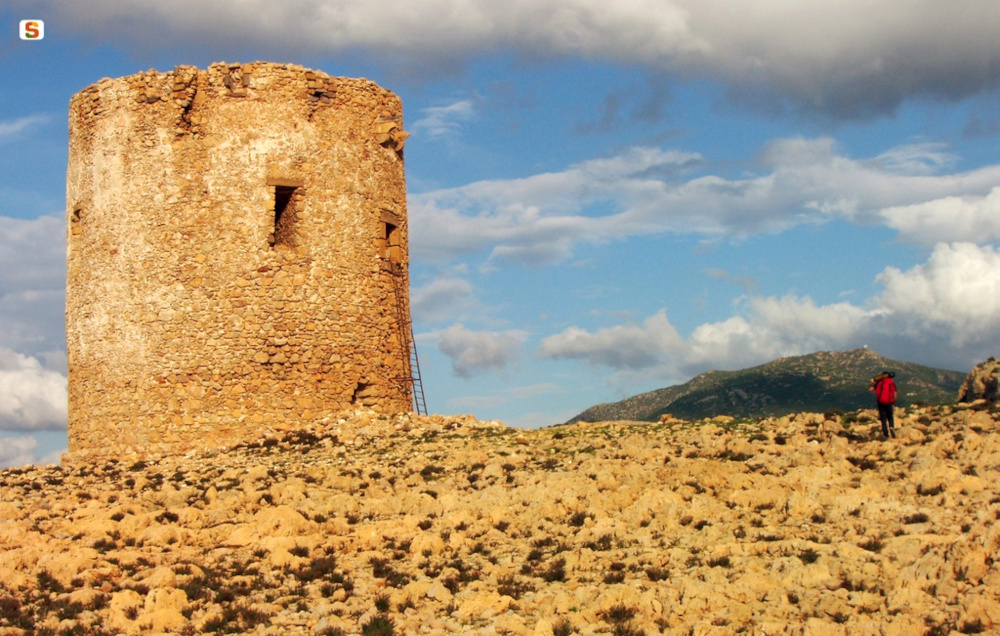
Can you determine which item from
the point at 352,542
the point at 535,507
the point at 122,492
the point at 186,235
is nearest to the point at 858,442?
the point at 535,507

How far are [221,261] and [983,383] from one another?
12.6 m

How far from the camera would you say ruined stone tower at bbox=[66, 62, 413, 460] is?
17500 mm

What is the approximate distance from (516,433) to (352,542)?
17.8 ft

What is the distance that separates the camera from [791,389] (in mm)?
52375

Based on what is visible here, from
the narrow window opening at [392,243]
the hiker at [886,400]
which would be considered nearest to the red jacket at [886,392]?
the hiker at [886,400]

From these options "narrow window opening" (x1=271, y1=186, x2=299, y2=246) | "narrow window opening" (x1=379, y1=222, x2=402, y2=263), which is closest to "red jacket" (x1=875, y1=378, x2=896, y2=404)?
"narrow window opening" (x1=379, y1=222, x2=402, y2=263)

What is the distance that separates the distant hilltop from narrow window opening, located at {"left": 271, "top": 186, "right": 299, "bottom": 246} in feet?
101

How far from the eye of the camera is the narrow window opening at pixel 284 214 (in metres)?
18.1

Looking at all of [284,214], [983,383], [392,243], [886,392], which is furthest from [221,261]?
[983,383]

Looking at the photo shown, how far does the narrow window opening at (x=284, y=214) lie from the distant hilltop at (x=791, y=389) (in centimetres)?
3088

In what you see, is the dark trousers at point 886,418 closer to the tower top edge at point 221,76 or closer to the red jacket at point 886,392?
the red jacket at point 886,392

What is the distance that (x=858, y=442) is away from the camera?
13469 mm

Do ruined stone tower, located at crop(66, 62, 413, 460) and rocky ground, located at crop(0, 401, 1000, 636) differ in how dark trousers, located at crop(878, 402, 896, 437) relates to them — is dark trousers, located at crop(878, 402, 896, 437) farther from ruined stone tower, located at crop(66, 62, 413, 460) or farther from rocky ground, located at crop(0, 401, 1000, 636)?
ruined stone tower, located at crop(66, 62, 413, 460)

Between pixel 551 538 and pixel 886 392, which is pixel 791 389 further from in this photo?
pixel 551 538
